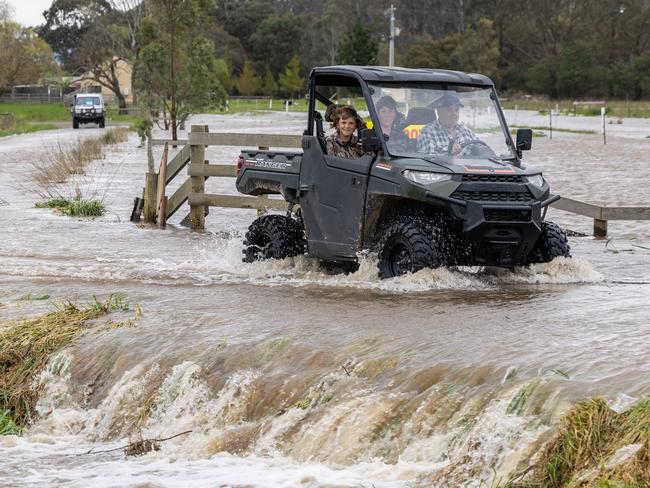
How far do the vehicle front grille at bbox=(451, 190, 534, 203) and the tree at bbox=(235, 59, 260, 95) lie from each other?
10630 centimetres

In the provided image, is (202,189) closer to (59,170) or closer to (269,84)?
(59,170)

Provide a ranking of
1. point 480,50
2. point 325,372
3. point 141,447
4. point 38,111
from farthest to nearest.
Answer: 1. point 480,50
2. point 38,111
3. point 325,372
4. point 141,447

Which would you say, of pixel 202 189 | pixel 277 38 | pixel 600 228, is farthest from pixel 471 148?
pixel 277 38

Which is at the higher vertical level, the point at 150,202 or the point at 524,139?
the point at 524,139

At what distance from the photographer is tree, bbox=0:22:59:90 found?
102 metres

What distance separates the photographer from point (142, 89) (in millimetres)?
41188

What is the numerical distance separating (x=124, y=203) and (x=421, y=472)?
16348 mm

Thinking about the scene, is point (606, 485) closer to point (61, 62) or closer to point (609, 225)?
point (609, 225)

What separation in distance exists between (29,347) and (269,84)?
354 ft

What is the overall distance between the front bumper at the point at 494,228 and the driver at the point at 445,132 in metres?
0.93

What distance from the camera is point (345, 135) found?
1146 centimetres

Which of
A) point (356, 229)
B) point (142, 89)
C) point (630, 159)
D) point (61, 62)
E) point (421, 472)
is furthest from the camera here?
point (61, 62)

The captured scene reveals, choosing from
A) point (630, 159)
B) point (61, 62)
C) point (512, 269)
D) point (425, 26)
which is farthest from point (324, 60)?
point (512, 269)

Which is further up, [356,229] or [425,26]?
[425,26]
